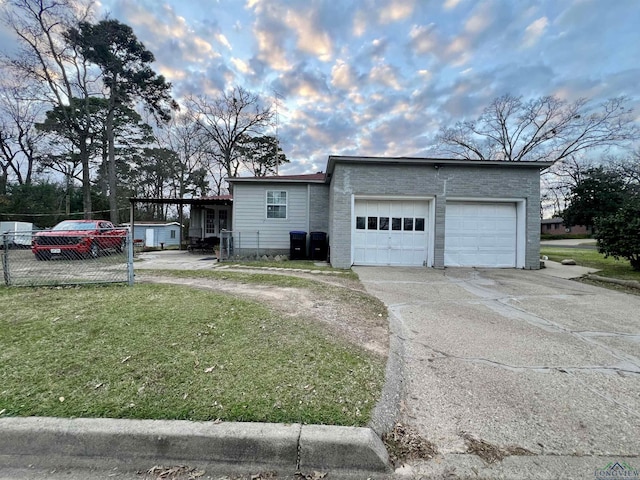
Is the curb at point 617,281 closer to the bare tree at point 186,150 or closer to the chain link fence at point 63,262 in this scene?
the chain link fence at point 63,262

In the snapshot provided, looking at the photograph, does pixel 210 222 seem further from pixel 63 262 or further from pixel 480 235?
pixel 480 235

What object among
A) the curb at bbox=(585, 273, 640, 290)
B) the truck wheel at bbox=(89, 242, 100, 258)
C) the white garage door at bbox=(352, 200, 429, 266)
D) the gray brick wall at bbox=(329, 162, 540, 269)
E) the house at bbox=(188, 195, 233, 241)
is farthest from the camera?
the house at bbox=(188, 195, 233, 241)

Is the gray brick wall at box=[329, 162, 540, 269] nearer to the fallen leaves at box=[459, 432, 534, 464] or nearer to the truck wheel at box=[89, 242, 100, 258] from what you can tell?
the truck wheel at box=[89, 242, 100, 258]

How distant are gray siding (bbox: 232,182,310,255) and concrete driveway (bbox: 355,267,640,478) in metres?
7.67

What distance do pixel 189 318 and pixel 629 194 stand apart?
39477 millimetres

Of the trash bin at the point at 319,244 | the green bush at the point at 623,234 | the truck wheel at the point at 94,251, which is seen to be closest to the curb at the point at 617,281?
the green bush at the point at 623,234

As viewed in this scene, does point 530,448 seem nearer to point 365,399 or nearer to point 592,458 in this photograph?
point 592,458

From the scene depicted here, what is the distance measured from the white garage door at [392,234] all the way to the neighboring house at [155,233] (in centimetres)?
1753

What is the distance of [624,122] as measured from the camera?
21531 millimetres

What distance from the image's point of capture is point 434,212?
9828 millimetres

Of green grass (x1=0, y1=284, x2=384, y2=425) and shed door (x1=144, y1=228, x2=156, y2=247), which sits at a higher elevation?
shed door (x1=144, y1=228, x2=156, y2=247)

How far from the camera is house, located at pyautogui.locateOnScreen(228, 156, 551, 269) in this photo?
9.66 m

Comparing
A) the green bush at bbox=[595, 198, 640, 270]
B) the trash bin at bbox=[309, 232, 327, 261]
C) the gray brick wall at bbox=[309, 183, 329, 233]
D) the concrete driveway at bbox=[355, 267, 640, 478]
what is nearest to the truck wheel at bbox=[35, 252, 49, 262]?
the trash bin at bbox=[309, 232, 327, 261]

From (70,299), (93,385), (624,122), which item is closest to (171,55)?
(70,299)
